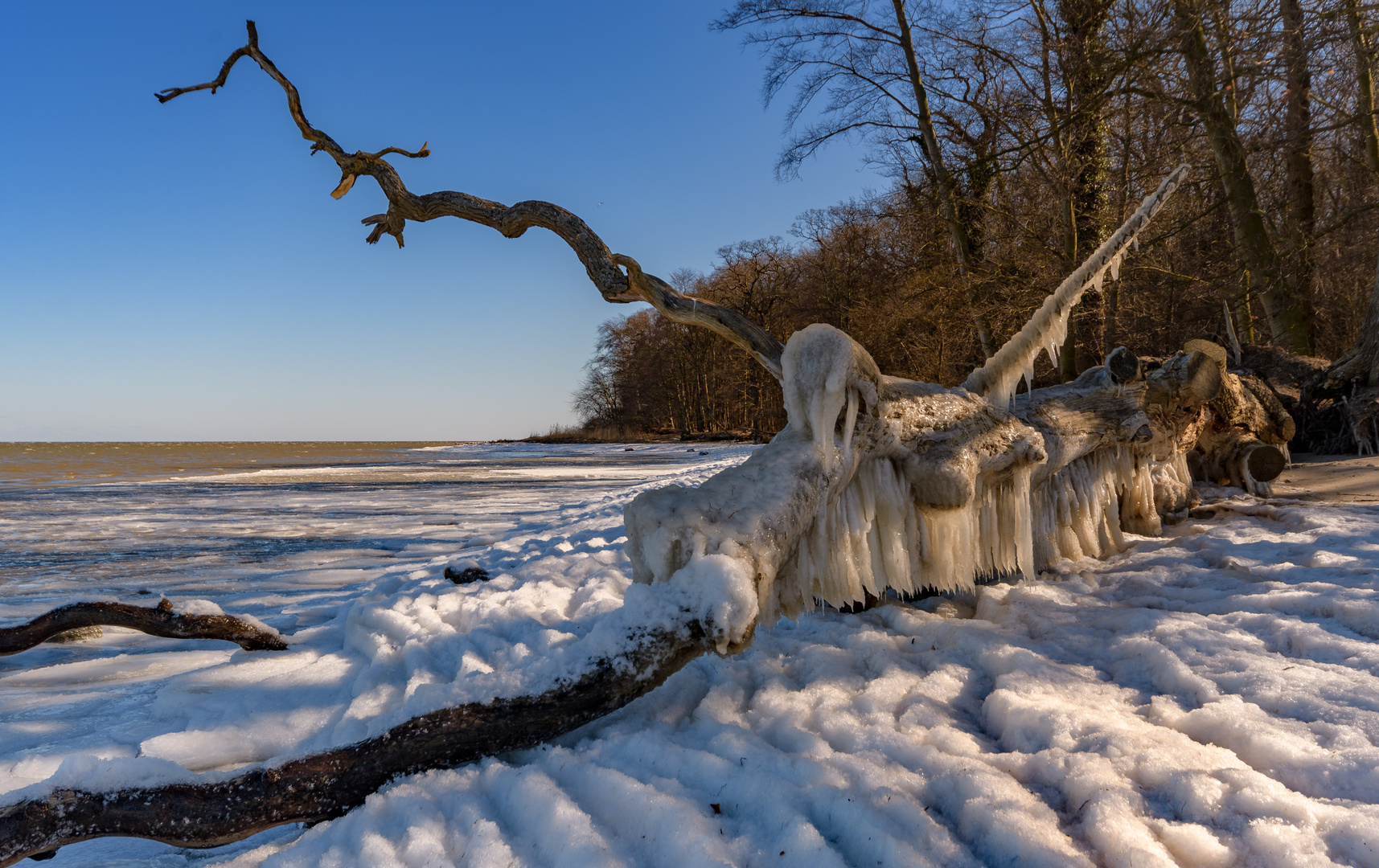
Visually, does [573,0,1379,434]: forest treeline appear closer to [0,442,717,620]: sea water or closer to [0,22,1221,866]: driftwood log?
[0,22,1221,866]: driftwood log

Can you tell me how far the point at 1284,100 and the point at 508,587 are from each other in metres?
10.1

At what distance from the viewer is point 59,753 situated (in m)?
1.91

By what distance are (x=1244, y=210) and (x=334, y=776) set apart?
38.5ft

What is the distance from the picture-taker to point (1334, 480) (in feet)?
16.0

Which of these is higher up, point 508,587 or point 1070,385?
point 1070,385

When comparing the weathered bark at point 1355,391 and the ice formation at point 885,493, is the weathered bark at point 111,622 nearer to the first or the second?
the ice formation at point 885,493

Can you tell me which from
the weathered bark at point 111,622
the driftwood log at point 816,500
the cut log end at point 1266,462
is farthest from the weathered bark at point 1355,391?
the weathered bark at point 111,622

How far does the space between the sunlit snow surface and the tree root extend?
0.16ft

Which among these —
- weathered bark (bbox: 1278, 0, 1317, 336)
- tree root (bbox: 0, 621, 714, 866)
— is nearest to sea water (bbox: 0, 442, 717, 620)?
tree root (bbox: 0, 621, 714, 866)

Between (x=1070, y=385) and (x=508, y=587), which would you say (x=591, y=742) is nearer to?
(x=508, y=587)

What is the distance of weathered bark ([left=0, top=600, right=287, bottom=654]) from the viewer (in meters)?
2.42

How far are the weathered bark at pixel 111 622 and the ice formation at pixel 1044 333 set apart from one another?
3.82m

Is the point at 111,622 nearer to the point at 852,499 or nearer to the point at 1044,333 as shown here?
the point at 852,499

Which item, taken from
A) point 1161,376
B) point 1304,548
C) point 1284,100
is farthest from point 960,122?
point 1304,548
